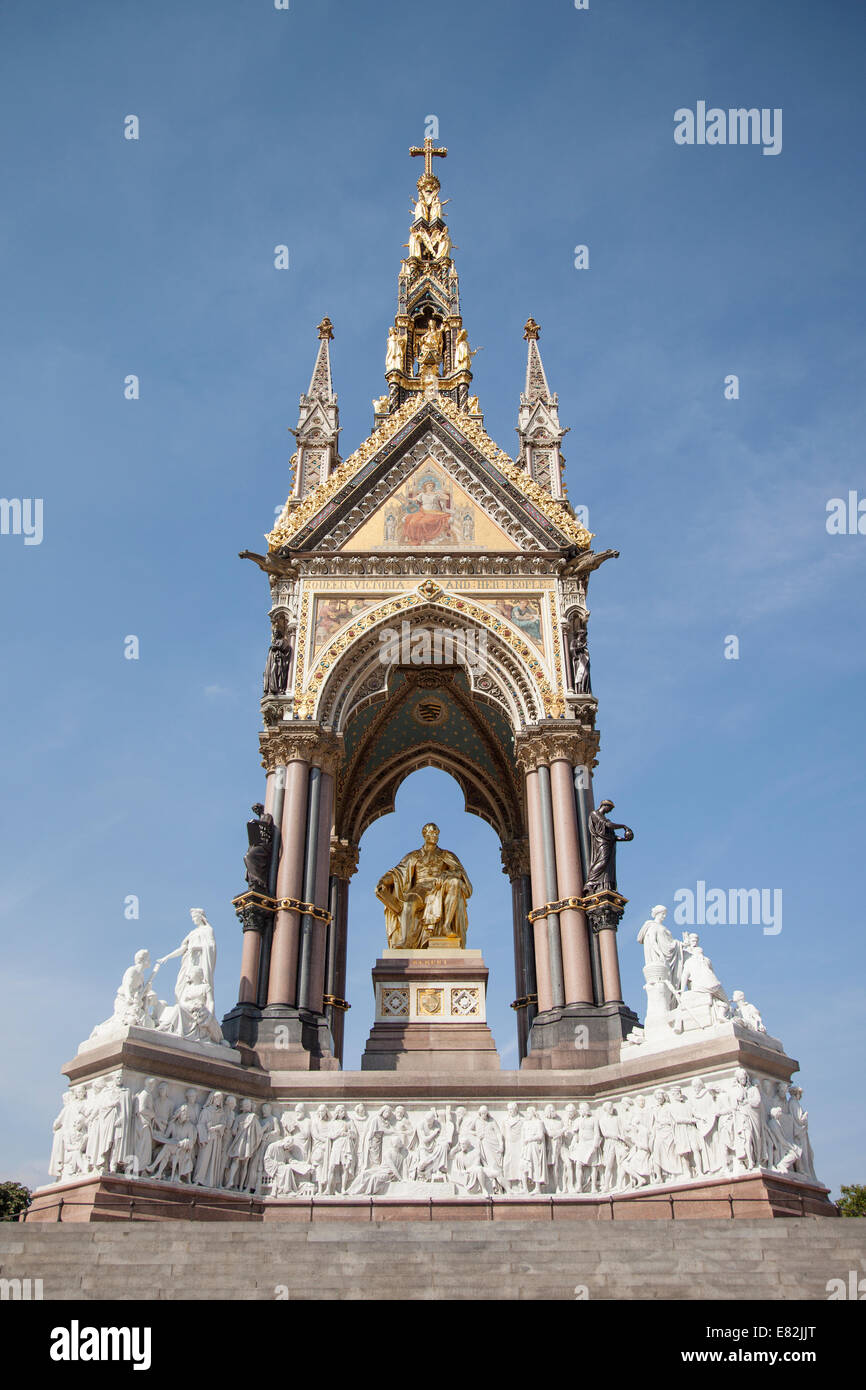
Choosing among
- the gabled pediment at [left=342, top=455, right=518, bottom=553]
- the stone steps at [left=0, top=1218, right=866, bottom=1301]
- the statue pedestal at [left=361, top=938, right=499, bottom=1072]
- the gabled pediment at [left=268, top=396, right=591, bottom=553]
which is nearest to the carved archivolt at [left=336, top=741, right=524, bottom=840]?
the statue pedestal at [left=361, top=938, right=499, bottom=1072]

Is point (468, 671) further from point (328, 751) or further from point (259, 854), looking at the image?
point (259, 854)

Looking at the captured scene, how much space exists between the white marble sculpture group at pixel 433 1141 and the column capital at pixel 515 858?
369 inches

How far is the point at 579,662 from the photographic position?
23609 millimetres

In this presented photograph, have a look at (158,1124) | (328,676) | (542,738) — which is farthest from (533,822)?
(158,1124)

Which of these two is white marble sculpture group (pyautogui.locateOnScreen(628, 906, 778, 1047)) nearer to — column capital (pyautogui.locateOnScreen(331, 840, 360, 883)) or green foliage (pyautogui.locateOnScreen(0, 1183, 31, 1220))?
column capital (pyautogui.locateOnScreen(331, 840, 360, 883))

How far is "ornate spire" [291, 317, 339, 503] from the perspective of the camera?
26703 millimetres

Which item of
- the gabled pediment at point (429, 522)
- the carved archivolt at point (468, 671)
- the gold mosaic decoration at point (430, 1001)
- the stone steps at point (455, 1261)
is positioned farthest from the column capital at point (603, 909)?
the gabled pediment at point (429, 522)

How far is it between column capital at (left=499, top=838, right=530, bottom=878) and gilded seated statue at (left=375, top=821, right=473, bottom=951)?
8.59 ft

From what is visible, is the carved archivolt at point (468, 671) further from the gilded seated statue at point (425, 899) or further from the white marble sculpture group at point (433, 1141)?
the white marble sculpture group at point (433, 1141)

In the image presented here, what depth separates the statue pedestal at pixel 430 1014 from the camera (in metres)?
21.3

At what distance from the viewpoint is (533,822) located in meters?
22.4
